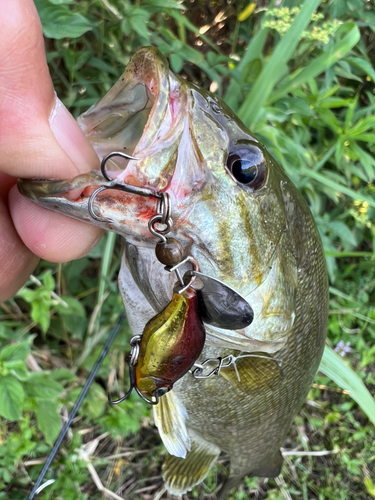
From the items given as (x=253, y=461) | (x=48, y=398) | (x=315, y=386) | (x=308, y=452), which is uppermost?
(x=48, y=398)

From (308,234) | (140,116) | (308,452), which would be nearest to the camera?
(140,116)

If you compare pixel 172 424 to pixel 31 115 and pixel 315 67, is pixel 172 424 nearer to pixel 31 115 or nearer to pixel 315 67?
pixel 31 115

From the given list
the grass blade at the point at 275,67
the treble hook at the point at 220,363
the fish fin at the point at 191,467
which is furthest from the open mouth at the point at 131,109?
the fish fin at the point at 191,467

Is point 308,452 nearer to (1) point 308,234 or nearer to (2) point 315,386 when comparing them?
(2) point 315,386

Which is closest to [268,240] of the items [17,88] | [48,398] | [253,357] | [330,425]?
[253,357]

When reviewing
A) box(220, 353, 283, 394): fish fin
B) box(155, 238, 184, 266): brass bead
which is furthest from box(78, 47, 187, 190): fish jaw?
box(220, 353, 283, 394): fish fin

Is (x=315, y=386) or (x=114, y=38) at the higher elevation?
(x=114, y=38)

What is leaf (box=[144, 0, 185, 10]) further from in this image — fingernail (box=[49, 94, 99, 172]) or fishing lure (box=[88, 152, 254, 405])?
fishing lure (box=[88, 152, 254, 405])
